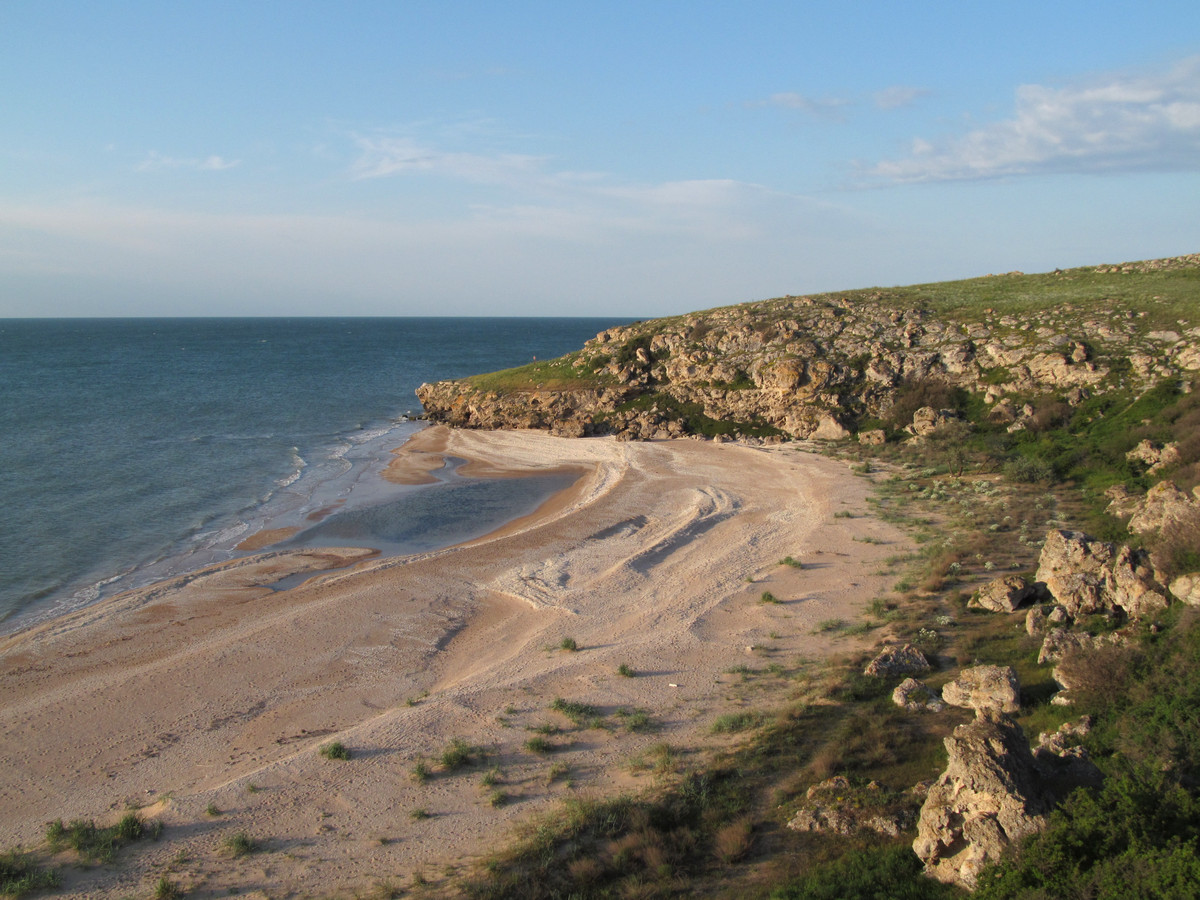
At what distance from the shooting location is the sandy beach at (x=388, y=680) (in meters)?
12.0

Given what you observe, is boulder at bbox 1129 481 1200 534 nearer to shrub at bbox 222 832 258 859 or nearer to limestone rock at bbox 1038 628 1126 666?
limestone rock at bbox 1038 628 1126 666

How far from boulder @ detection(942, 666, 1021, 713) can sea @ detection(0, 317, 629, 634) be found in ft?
66.2

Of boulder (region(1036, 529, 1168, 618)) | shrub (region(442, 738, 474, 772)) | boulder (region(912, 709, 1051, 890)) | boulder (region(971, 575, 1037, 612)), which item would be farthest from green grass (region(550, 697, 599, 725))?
boulder (region(1036, 529, 1168, 618))

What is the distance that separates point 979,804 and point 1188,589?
301 inches

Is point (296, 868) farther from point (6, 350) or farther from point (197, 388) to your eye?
point (6, 350)

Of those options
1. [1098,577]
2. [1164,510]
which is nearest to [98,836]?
[1098,577]

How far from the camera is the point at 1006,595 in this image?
18422 millimetres

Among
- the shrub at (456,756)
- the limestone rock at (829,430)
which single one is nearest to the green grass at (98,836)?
the shrub at (456,756)

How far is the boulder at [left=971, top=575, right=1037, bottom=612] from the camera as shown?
1834 centimetres

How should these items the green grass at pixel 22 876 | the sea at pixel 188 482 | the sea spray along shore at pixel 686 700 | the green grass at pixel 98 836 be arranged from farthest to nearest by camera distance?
1. the sea at pixel 188 482
2. the green grass at pixel 98 836
3. the green grass at pixel 22 876
4. the sea spray along shore at pixel 686 700

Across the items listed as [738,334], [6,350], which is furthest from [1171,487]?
[6,350]

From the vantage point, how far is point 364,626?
20328 mm

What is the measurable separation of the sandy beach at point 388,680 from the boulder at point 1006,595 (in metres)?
3.36

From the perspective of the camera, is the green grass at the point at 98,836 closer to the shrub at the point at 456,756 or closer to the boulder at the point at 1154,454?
the shrub at the point at 456,756
